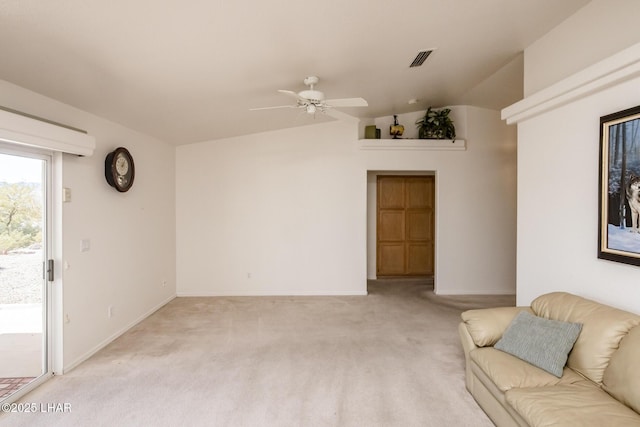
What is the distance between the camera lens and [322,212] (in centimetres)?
524

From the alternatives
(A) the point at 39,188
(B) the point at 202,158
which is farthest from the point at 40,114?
(B) the point at 202,158

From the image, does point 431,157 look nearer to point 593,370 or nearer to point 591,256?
point 591,256

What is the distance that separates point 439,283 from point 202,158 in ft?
14.9

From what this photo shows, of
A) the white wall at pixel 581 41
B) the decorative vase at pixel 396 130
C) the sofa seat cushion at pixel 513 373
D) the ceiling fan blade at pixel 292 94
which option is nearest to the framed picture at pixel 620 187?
the white wall at pixel 581 41

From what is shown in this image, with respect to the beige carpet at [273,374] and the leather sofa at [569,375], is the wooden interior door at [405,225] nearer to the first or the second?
the beige carpet at [273,374]

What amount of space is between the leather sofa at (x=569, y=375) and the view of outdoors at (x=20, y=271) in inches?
137

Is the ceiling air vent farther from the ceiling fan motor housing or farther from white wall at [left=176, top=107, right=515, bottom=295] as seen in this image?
white wall at [left=176, top=107, right=515, bottom=295]

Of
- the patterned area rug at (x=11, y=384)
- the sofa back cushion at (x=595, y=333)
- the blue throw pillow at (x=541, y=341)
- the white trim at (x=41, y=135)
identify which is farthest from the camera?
the patterned area rug at (x=11, y=384)

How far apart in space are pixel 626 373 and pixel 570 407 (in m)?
0.39

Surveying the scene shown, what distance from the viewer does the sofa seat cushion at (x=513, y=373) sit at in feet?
6.09

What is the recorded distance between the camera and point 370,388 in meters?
2.47

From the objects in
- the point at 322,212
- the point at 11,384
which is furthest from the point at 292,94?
the point at 11,384

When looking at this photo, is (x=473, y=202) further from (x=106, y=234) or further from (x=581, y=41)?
(x=106, y=234)

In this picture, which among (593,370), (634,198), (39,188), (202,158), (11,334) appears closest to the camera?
(593,370)
